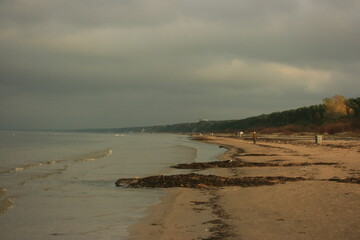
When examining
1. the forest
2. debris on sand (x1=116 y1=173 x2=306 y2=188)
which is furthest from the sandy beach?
the forest

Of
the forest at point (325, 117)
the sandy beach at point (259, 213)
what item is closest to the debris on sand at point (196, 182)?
the sandy beach at point (259, 213)

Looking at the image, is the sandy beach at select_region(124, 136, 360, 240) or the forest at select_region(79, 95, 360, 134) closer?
the sandy beach at select_region(124, 136, 360, 240)

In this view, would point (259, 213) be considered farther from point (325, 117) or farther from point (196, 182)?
point (325, 117)

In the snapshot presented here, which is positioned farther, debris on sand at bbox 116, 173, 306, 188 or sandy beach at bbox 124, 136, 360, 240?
debris on sand at bbox 116, 173, 306, 188

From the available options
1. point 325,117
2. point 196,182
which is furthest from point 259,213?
point 325,117

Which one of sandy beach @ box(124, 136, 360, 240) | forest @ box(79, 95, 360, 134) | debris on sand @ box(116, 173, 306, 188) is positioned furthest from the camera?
forest @ box(79, 95, 360, 134)

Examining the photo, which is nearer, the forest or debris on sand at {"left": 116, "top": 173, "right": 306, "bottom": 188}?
Result: debris on sand at {"left": 116, "top": 173, "right": 306, "bottom": 188}

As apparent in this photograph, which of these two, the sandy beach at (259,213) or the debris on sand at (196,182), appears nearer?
the sandy beach at (259,213)

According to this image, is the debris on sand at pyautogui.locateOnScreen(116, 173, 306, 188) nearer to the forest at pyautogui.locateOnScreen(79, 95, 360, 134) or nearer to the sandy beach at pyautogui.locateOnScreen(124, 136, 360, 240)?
the sandy beach at pyautogui.locateOnScreen(124, 136, 360, 240)

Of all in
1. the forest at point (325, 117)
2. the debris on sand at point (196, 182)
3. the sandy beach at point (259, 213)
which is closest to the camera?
the sandy beach at point (259, 213)

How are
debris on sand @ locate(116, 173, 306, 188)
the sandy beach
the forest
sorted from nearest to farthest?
1. the sandy beach
2. debris on sand @ locate(116, 173, 306, 188)
3. the forest

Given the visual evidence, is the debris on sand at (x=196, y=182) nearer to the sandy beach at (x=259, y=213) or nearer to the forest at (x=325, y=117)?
the sandy beach at (x=259, y=213)

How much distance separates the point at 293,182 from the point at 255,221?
20.8 ft

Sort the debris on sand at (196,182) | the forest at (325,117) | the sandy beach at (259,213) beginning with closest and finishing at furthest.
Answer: the sandy beach at (259,213) → the debris on sand at (196,182) → the forest at (325,117)
